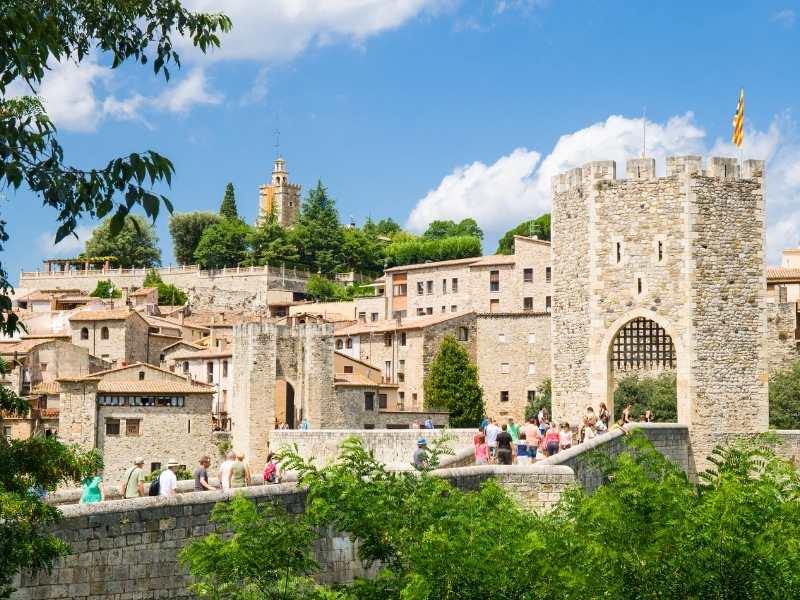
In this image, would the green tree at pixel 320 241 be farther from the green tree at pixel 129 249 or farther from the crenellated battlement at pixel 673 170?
the crenellated battlement at pixel 673 170

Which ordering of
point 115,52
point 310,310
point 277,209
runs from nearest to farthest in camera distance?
point 115,52, point 310,310, point 277,209

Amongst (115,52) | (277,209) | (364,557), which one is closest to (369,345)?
(364,557)

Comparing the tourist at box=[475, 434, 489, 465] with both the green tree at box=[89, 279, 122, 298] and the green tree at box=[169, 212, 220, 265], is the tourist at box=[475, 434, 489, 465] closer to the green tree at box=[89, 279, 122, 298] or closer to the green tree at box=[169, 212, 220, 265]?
the green tree at box=[89, 279, 122, 298]

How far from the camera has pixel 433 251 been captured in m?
120

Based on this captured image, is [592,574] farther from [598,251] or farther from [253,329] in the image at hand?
[253,329]

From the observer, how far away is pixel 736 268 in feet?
99.7

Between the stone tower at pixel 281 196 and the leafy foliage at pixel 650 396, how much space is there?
117752 mm

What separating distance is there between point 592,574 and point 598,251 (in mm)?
17857

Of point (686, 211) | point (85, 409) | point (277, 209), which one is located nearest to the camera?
point (686, 211)

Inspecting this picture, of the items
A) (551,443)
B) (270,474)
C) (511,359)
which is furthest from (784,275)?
(270,474)

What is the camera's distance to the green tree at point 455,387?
2766 inches

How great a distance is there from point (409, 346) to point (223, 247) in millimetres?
45930

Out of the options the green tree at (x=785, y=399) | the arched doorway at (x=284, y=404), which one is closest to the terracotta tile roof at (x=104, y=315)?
the arched doorway at (x=284, y=404)

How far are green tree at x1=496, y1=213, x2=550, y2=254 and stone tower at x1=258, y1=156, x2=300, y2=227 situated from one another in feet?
177
